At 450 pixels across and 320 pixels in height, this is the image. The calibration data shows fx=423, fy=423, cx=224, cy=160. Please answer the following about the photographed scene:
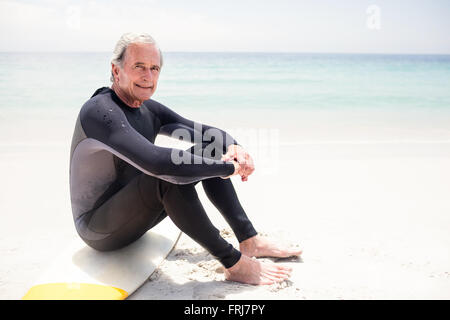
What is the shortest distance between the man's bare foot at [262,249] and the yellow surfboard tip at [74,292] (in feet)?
2.16

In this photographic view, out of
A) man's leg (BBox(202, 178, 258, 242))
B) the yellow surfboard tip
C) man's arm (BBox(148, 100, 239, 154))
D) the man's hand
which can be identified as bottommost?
the yellow surfboard tip

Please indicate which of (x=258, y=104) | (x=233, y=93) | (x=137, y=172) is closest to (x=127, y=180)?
(x=137, y=172)

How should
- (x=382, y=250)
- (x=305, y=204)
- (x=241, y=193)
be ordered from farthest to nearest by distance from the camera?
(x=241, y=193)
(x=305, y=204)
(x=382, y=250)

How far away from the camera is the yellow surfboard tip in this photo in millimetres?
1688

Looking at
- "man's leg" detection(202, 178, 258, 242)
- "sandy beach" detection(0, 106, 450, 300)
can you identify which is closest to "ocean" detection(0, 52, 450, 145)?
"sandy beach" detection(0, 106, 450, 300)

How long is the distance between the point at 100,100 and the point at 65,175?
2406mm

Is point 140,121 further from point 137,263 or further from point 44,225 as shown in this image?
point 44,225

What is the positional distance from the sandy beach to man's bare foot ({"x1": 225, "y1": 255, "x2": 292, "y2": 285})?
31 mm

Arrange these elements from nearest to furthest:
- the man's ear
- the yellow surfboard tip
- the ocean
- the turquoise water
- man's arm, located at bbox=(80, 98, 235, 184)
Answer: man's arm, located at bbox=(80, 98, 235, 184) → the yellow surfboard tip → the man's ear → the ocean → the turquoise water

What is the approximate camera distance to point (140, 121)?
6.31 ft

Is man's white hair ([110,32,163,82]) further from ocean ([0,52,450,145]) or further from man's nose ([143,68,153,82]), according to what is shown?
ocean ([0,52,450,145])

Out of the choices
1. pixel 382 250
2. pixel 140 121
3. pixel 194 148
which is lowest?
pixel 382 250
